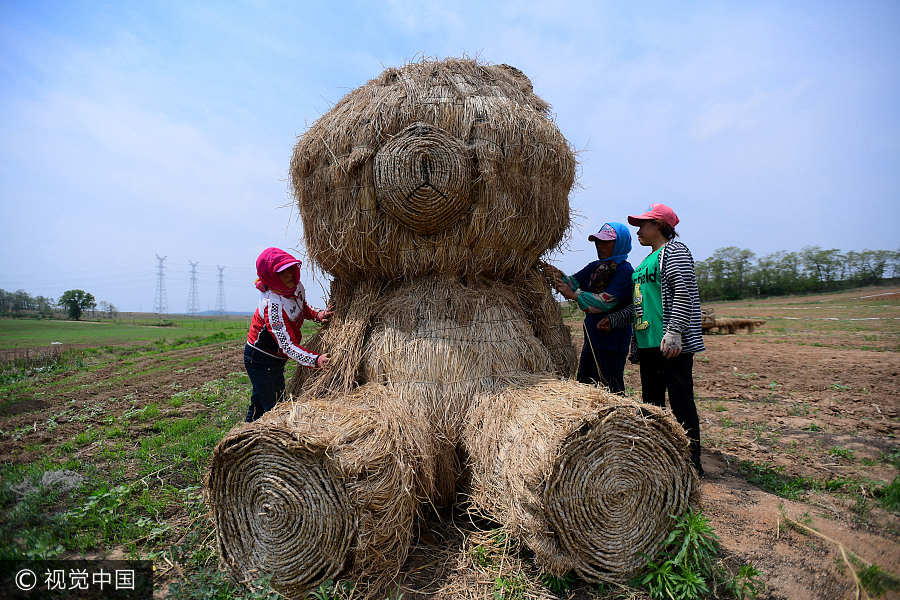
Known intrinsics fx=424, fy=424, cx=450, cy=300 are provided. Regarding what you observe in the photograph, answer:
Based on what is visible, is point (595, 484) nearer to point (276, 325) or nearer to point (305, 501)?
point (305, 501)

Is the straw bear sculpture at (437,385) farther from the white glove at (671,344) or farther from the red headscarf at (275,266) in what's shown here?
the white glove at (671,344)

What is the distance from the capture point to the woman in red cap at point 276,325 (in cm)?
321

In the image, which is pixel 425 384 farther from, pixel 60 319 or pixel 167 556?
pixel 60 319

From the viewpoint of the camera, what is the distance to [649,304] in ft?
11.0

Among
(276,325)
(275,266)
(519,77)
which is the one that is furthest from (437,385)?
(519,77)

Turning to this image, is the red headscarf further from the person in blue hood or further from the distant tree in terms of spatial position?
the distant tree

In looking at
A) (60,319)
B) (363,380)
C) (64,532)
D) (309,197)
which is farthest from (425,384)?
(60,319)

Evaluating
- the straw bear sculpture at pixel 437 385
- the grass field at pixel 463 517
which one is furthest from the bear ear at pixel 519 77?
the grass field at pixel 463 517

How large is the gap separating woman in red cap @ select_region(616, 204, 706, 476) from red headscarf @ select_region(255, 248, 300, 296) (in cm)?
276

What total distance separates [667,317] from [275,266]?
9.92 ft

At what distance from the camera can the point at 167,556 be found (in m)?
2.55

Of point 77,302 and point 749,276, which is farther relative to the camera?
point 749,276

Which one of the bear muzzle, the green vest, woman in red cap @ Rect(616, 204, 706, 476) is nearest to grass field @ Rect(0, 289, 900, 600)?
woman in red cap @ Rect(616, 204, 706, 476)

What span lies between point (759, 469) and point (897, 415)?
3.78 feet
